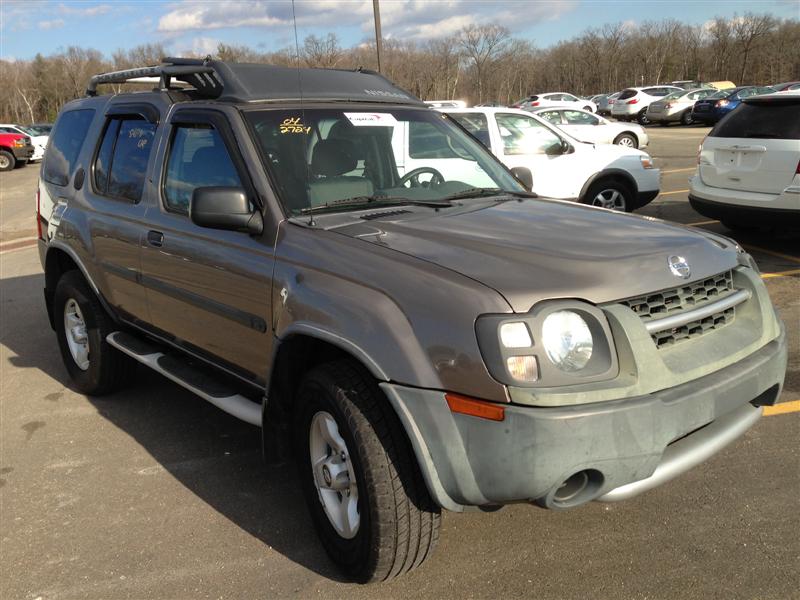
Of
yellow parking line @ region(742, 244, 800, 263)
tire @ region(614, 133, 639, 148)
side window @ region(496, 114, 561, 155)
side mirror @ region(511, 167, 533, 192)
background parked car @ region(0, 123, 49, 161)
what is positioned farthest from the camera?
background parked car @ region(0, 123, 49, 161)

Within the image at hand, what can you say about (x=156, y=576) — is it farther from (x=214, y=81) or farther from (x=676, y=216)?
(x=676, y=216)

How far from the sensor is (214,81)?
3.68 metres

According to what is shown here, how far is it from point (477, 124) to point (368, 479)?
7.91 metres

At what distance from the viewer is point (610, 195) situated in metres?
9.83

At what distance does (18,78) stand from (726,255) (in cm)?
7563

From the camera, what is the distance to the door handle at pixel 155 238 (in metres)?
3.80

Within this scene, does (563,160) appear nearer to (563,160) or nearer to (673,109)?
(563,160)

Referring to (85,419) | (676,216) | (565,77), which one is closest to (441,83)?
(676,216)

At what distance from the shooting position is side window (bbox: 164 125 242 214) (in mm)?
3455

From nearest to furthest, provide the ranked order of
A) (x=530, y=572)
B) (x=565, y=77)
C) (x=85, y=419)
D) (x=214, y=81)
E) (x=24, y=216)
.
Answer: (x=530, y=572)
(x=214, y=81)
(x=85, y=419)
(x=24, y=216)
(x=565, y=77)

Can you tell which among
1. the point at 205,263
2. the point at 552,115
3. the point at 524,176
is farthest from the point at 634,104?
the point at 205,263

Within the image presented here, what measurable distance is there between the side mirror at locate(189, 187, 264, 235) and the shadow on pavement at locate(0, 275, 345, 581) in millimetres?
1404

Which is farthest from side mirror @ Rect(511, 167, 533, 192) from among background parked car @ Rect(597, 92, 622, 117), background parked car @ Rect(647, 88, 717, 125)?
background parked car @ Rect(597, 92, 622, 117)

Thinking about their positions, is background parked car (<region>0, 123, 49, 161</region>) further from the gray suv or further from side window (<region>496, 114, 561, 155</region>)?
the gray suv
